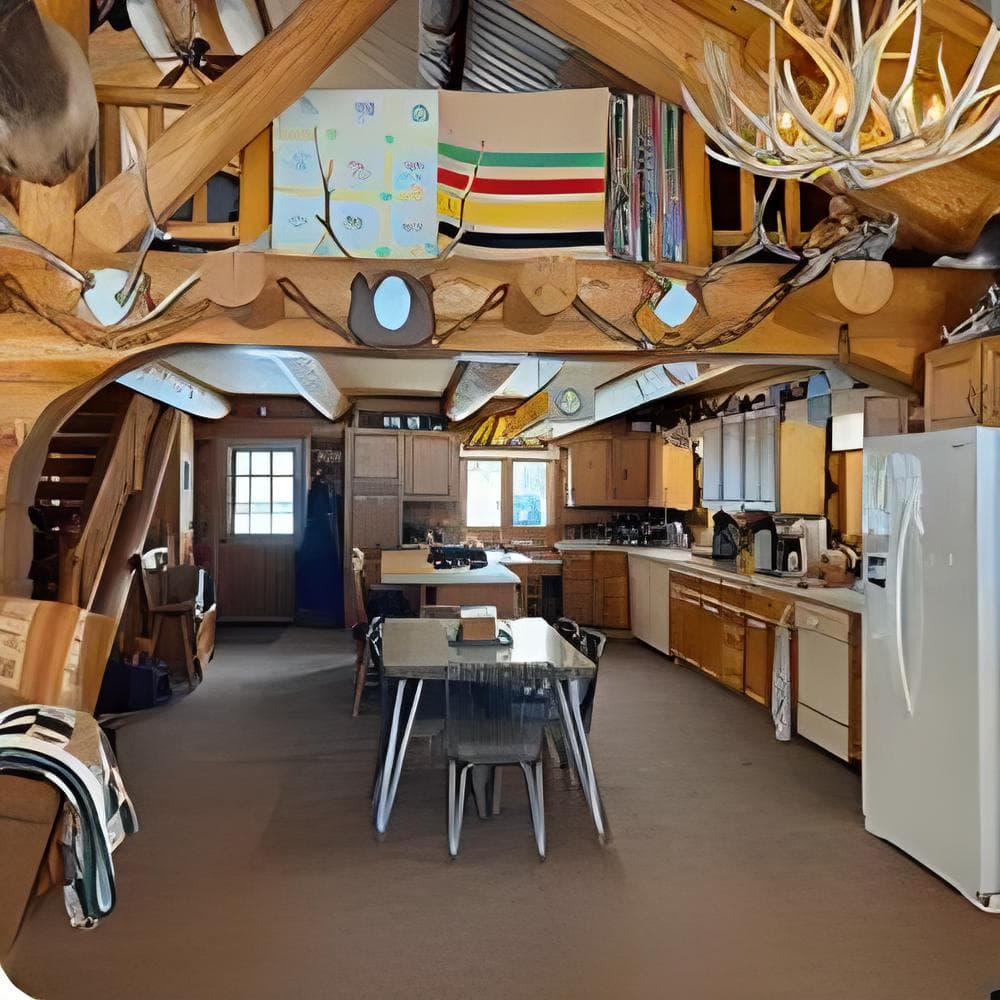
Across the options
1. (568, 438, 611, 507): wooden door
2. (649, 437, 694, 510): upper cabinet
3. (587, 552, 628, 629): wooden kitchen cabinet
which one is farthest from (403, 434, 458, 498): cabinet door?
(649, 437, 694, 510): upper cabinet

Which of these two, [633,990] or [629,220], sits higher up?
[629,220]

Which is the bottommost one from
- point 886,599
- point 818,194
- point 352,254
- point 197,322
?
point 886,599

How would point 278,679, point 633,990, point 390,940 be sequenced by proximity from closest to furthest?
point 633,990
point 390,940
point 278,679

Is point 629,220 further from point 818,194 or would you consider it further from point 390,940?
point 390,940

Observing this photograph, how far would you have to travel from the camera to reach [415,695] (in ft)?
13.0

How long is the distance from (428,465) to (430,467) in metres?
0.04

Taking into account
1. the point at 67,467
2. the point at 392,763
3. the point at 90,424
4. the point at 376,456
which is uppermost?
the point at 90,424

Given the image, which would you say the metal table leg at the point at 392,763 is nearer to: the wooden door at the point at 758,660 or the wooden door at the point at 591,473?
the wooden door at the point at 758,660

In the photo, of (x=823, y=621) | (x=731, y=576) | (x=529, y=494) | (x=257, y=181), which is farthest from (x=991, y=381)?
(x=529, y=494)

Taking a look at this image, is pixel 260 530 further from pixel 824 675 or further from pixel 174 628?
pixel 824 675

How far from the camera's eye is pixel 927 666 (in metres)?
3.66

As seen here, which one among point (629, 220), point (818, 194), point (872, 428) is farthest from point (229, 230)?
point (872, 428)

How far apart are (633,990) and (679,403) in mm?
7367

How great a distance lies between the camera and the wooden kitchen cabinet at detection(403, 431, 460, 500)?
33.3 ft
